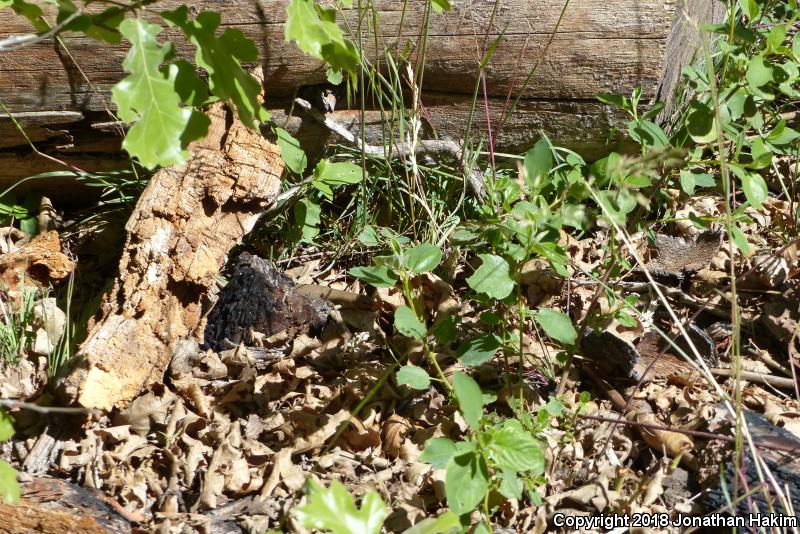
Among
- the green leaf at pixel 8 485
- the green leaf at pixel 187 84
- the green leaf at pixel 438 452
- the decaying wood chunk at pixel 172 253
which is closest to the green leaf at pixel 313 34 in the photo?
the green leaf at pixel 187 84

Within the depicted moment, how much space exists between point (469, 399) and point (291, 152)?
1.46 m

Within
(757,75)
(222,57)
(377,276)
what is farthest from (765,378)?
(222,57)

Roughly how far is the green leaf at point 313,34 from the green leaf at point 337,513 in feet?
2.81

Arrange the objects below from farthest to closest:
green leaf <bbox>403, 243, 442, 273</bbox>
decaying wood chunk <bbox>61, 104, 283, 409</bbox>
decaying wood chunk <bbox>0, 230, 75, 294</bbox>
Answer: decaying wood chunk <bbox>0, 230, 75, 294</bbox>
decaying wood chunk <bbox>61, 104, 283, 409</bbox>
green leaf <bbox>403, 243, 442, 273</bbox>

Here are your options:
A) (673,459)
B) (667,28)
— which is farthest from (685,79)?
(673,459)

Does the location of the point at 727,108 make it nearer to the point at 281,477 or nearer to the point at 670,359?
the point at 670,359

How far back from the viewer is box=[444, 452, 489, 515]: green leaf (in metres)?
1.67

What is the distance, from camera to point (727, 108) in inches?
87.9

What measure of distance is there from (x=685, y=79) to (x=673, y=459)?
4.76 ft

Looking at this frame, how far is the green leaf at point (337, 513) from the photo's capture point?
1363 mm

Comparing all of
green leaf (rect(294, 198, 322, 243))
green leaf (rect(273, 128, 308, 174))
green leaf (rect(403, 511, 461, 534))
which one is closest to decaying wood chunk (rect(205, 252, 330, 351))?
green leaf (rect(294, 198, 322, 243))

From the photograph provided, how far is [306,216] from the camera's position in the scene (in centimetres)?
290

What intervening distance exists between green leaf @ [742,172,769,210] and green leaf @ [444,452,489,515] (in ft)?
3.66

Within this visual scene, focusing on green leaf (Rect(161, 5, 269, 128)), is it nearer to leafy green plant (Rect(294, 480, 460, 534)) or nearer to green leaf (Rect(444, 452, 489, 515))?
leafy green plant (Rect(294, 480, 460, 534))
